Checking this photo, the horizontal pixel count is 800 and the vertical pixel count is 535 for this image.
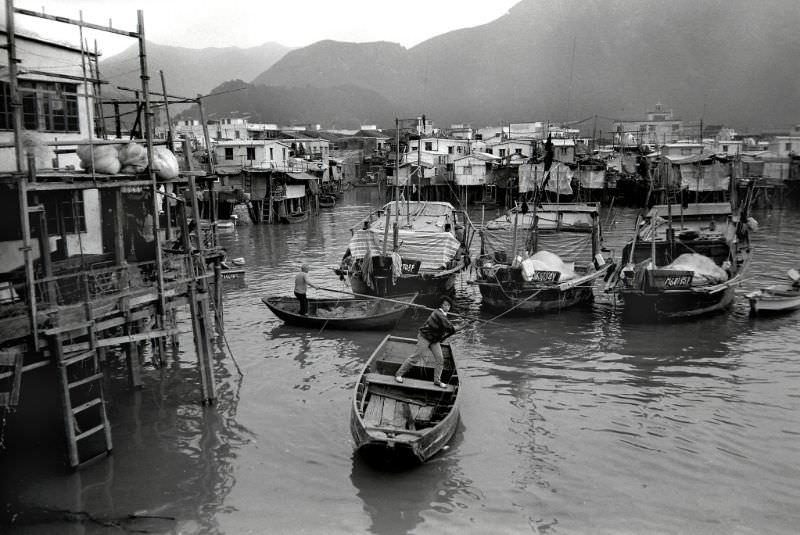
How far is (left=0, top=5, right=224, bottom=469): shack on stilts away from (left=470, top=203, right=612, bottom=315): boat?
934 centimetres

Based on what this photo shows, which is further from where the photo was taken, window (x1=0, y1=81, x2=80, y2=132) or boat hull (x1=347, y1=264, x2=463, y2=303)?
boat hull (x1=347, y1=264, x2=463, y2=303)

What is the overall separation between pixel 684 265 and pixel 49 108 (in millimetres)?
19422

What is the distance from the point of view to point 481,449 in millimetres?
12086

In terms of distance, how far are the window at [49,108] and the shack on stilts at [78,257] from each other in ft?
0.08

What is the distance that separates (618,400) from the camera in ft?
46.9

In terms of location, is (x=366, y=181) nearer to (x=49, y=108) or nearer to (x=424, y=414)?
(x=49, y=108)

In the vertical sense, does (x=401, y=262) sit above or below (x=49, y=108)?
below

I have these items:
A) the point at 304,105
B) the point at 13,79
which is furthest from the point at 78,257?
the point at 304,105

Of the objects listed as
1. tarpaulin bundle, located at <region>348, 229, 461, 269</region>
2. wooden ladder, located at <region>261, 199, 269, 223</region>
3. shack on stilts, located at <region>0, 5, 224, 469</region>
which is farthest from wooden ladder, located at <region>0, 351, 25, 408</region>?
wooden ladder, located at <region>261, 199, 269, 223</region>

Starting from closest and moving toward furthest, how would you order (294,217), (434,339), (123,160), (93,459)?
1. (93,459)
2. (123,160)
3. (434,339)
4. (294,217)

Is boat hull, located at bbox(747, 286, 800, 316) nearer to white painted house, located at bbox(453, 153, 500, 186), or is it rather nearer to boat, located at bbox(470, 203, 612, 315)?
boat, located at bbox(470, 203, 612, 315)

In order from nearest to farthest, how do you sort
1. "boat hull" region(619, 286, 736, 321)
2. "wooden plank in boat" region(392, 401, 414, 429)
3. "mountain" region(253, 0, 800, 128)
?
"wooden plank in boat" region(392, 401, 414, 429), "boat hull" region(619, 286, 736, 321), "mountain" region(253, 0, 800, 128)

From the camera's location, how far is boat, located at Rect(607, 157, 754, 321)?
782 inches

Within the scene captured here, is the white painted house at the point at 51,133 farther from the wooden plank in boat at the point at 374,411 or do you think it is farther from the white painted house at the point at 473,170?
the white painted house at the point at 473,170
